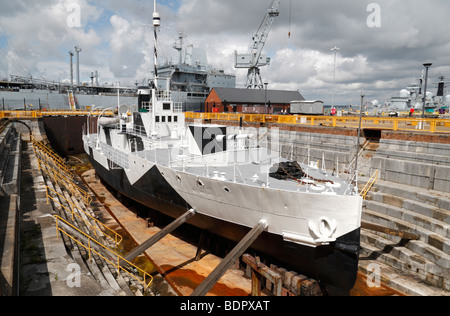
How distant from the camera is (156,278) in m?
11.2

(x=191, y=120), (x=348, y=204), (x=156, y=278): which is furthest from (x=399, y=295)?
(x=191, y=120)

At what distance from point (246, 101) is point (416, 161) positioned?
38.4 metres

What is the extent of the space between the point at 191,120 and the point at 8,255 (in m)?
32.2

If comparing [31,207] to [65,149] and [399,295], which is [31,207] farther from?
[65,149]

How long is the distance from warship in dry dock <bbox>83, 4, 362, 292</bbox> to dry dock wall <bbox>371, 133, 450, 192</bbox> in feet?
17.9

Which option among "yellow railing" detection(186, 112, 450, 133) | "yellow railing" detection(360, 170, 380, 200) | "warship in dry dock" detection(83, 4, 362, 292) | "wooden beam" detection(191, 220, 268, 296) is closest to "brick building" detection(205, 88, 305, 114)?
"yellow railing" detection(186, 112, 450, 133)

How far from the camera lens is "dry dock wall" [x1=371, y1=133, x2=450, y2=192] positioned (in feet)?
43.9

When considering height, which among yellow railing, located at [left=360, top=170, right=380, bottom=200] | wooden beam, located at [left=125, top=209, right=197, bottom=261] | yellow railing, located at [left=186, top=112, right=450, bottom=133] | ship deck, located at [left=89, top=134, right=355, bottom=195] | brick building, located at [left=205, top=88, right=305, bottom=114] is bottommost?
wooden beam, located at [left=125, top=209, right=197, bottom=261]

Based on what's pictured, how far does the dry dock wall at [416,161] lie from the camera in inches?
526

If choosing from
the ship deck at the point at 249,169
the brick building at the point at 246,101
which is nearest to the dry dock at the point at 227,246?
the ship deck at the point at 249,169

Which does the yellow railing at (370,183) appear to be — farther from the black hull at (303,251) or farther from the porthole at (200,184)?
the porthole at (200,184)

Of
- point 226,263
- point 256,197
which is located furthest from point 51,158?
point 226,263

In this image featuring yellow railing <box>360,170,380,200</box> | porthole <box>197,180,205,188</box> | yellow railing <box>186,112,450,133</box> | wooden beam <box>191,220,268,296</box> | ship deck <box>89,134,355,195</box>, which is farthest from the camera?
yellow railing <box>186,112,450,133</box>

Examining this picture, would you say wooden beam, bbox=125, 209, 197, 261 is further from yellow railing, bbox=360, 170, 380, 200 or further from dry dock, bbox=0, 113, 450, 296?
yellow railing, bbox=360, 170, 380, 200
